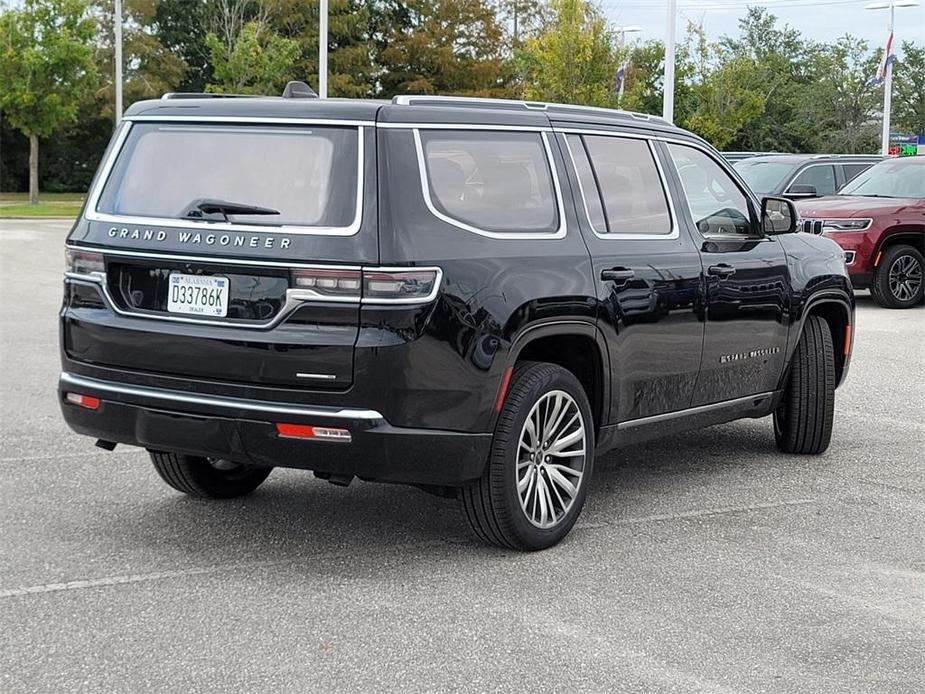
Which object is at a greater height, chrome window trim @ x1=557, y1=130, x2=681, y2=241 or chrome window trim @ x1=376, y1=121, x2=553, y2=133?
chrome window trim @ x1=376, y1=121, x2=553, y2=133

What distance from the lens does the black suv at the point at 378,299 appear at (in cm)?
518

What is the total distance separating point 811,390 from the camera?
7.79 metres

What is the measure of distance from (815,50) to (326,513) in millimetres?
71094

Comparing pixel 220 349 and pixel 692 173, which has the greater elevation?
pixel 692 173

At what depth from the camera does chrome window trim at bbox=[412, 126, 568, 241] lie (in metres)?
A: 5.39

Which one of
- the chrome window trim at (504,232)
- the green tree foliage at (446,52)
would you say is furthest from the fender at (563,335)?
the green tree foliage at (446,52)

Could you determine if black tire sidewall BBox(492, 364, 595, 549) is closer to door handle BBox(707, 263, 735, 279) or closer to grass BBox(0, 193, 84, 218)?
door handle BBox(707, 263, 735, 279)

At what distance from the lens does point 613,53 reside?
38.5 metres

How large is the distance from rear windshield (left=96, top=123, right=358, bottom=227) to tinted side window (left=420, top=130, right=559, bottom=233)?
379mm

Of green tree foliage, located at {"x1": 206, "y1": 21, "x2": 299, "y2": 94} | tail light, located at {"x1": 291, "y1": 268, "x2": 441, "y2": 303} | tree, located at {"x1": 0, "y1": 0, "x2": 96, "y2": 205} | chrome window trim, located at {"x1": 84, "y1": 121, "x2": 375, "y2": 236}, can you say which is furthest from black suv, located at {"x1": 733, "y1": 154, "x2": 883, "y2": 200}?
tree, located at {"x1": 0, "y1": 0, "x2": 96, "y2": 205}

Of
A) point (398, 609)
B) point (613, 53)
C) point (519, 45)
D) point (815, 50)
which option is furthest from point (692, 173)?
point (815, 50)

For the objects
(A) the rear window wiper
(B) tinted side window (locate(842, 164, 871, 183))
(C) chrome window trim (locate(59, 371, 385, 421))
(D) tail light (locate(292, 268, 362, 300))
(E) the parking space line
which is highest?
(B) tinted side window (locate(842, 164, 871, 183))

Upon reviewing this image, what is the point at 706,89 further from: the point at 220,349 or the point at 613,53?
the point at 220,349

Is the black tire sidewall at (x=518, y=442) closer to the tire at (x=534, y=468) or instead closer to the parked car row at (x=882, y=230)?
the tire at (x=534, y=468)
